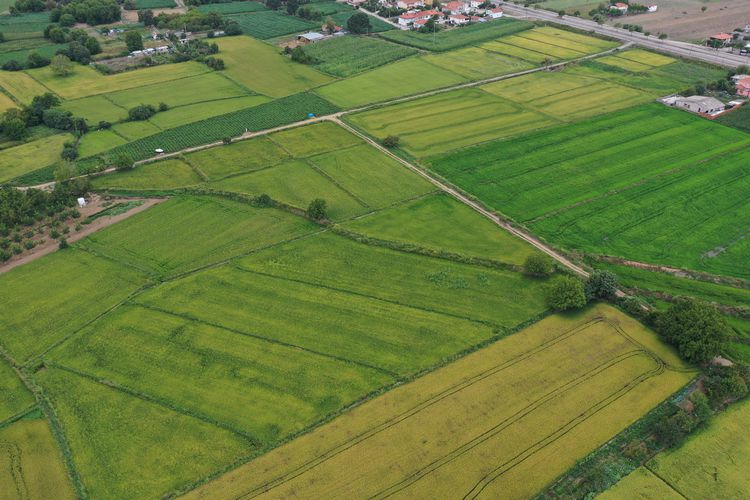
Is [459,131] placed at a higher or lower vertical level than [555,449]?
higher

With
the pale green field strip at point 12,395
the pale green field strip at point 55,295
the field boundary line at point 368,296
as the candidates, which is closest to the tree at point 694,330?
the field boundary line at point 368,296

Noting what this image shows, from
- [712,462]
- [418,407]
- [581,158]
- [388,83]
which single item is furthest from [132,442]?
[388,83]

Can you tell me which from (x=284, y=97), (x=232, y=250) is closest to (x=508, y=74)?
(x=284, y=97)

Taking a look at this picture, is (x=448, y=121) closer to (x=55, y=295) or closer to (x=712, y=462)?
(x=55, y=295)

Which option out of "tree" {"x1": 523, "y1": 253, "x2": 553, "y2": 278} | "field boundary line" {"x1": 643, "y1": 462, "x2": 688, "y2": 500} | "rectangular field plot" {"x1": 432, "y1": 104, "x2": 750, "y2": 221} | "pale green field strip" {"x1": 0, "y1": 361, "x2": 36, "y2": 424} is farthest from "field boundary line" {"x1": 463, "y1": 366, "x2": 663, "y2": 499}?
"pale green field strip" {"x1": 0, "y1": 361, "x2": 36, "y2": 424}

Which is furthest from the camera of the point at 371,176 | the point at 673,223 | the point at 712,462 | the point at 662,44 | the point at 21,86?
the point at 662,44

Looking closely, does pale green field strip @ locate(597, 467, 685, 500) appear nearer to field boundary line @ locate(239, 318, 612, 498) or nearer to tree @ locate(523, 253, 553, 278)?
field boundary line @ locate(239, 318, 612, 498)

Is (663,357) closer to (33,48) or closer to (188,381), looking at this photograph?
(188,381)
